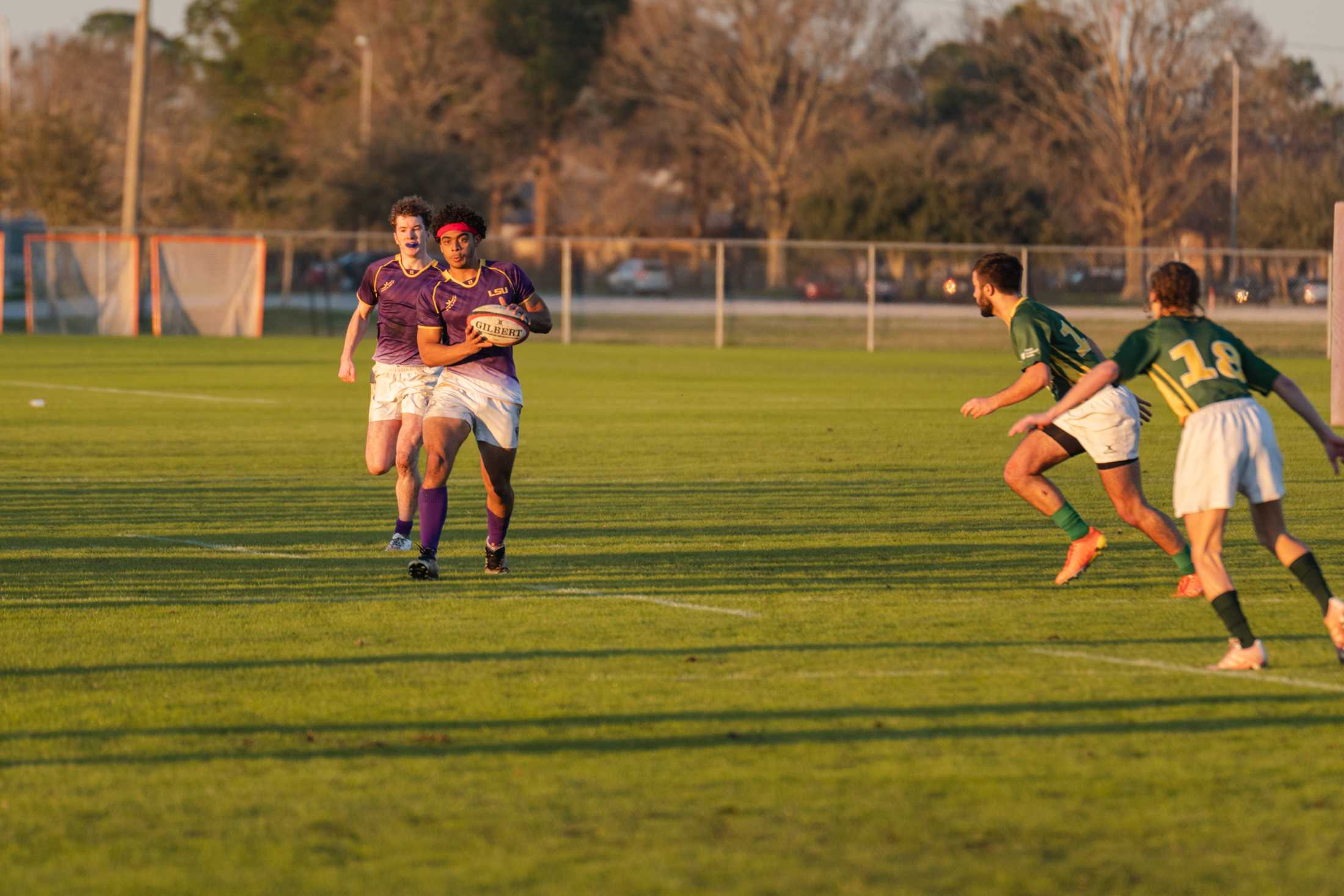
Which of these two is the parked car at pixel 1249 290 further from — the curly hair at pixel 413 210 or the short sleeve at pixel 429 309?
the short sleeve at pixel 429 309

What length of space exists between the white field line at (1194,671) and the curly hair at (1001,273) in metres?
2.42

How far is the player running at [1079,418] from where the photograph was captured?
31.4ft

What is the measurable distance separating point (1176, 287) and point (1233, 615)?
1285 millimetres

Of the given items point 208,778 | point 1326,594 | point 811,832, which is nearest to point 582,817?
point 811,832

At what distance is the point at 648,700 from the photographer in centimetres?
702

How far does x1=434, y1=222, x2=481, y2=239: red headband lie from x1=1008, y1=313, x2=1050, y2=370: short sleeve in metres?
2.75

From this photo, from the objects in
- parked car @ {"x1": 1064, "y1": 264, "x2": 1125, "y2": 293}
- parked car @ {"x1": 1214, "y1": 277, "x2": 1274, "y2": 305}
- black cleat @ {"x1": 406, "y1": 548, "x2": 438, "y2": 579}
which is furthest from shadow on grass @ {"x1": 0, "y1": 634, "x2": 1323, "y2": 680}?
parked car @ {"x1": 1064, "y1": 264, "x2": 1125, "y2": 293}

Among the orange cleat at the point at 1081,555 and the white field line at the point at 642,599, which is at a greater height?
the orange cleat at the point at 1081,555

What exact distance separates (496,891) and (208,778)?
4.69 ft

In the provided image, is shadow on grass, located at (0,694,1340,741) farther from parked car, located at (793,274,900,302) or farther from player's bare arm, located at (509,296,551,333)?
parked car, located at (793,274,900,302)

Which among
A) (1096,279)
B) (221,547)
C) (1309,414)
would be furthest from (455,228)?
(1096,279)

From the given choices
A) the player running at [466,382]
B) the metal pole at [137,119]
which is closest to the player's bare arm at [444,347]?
the player running at [466,382]

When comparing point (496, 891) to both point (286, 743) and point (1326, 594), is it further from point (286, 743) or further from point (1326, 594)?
point (1326, 594)

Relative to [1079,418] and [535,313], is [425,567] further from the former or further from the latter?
[1079,418]
